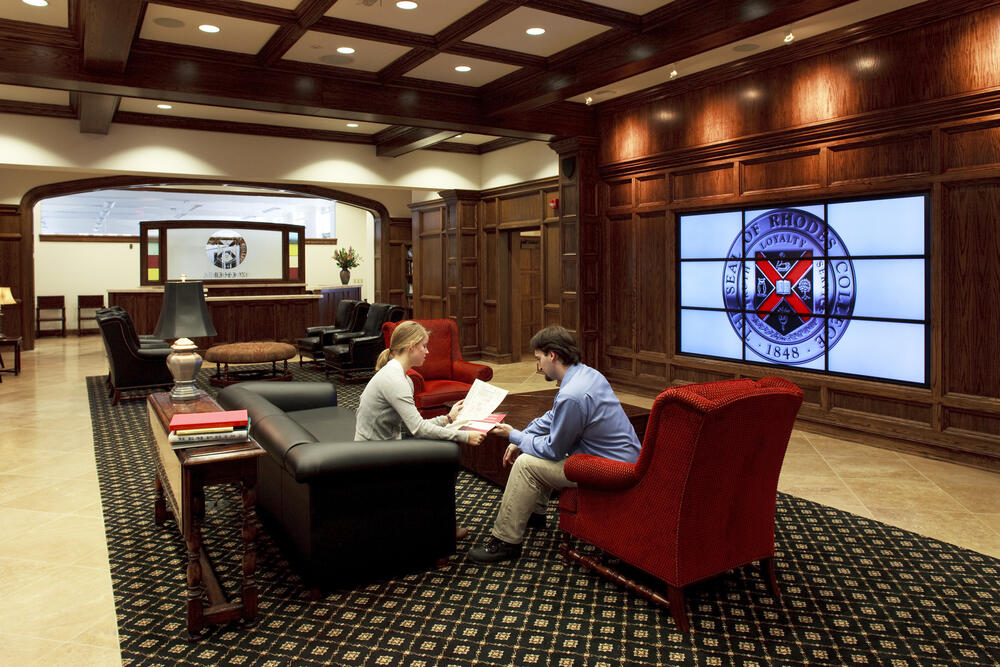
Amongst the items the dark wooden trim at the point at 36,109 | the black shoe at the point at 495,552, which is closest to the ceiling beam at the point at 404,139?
the dark wooden trim at the point at 36,109

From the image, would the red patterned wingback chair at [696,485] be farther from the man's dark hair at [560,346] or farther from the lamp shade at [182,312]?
the lamp shade at [182,312]

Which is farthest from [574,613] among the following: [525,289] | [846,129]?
[525,289]

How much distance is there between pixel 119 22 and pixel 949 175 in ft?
18.2

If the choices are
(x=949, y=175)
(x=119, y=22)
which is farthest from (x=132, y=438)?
(x=949, y=175)

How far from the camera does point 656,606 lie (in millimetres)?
2861

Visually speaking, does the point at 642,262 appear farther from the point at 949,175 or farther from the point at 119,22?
the point at 119,22

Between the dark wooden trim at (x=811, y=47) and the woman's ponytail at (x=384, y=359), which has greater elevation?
the dark wooden trim at (x=811, y=47)

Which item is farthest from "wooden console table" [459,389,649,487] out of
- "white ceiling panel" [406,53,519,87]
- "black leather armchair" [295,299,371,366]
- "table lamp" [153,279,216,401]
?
"black leather armchair" [295,299,371,366]

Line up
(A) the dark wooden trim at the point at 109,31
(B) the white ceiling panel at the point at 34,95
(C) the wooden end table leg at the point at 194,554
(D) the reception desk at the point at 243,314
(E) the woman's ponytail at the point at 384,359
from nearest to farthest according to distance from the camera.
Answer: (C) the wooden end table leg at the point at 194,554
(E) the woman's ponytail at the point at 384,359
(A) the dark wooden trim at the point at 109,31
(B) the white ceiling panel at the point at 34,95
(D) the reception desk at the point at 243,314

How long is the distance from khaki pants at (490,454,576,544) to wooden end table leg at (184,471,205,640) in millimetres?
1292

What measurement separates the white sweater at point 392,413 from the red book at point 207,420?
2.18 ft

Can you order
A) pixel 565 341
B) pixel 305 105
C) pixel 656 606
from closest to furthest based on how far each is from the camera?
pixel 656 606
pixel 565 341
pixel 305 105

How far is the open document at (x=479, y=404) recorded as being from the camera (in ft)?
11.2

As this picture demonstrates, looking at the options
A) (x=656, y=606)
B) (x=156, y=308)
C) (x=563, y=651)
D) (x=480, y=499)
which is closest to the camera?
(x=563, y=651)
